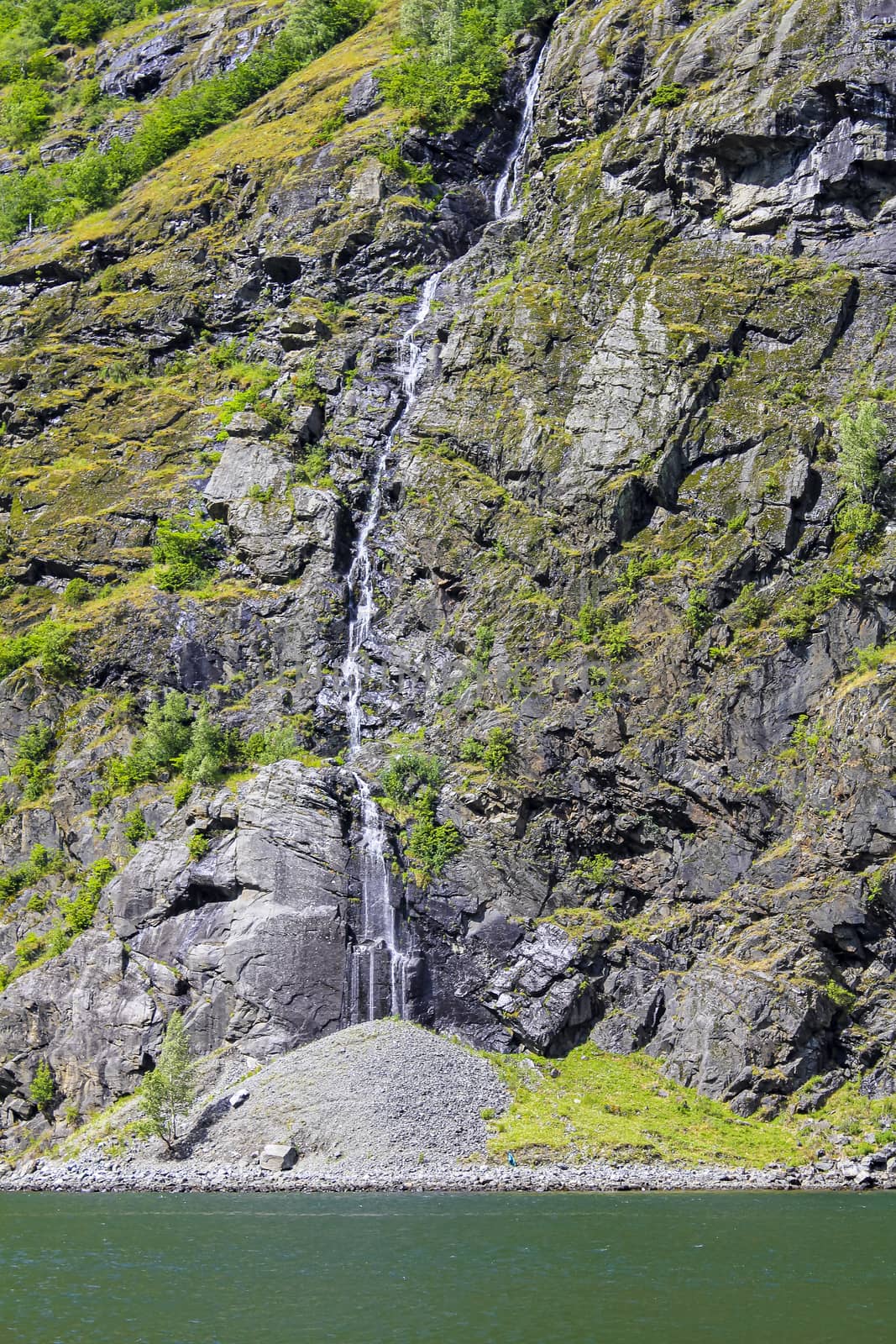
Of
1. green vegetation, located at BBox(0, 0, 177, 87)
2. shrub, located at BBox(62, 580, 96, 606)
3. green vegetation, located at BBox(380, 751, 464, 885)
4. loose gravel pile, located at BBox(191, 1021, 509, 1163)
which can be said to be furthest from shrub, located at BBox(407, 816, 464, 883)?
green vegetation, located at BBox(0, 0, 177, 87)

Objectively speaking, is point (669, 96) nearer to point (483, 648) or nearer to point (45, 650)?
point (483, 648)

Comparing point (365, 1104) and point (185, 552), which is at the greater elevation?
point (185, 552)

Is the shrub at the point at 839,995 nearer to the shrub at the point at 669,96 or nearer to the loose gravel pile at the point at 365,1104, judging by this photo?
the loose gravel pile at the point at 365,1104

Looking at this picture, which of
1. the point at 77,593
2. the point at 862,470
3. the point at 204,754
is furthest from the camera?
the point at 77,593

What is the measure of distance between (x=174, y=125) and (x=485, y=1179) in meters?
87.3

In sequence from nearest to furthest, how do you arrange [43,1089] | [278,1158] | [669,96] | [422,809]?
1. [278,1158]
2. [43,1089]
3. [422,809]
4. [669,96]

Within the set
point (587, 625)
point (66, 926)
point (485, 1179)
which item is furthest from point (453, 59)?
point (485, 1179)

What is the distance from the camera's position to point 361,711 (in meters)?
59.4

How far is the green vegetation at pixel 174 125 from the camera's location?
311ft

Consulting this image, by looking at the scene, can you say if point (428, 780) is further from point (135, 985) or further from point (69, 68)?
point (69, 68)

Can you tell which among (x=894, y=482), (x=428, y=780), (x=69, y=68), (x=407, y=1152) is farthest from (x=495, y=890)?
(x=69, y=68)

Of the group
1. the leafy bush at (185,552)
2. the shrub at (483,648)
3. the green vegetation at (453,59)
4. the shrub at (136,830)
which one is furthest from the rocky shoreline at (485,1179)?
the green vegetation at (453,59)

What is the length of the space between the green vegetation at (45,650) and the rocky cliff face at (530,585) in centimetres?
101

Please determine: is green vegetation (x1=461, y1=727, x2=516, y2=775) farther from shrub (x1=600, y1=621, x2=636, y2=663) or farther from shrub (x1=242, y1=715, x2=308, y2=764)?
shrub (x1=242, y1=715, x2=308, y2=764)
